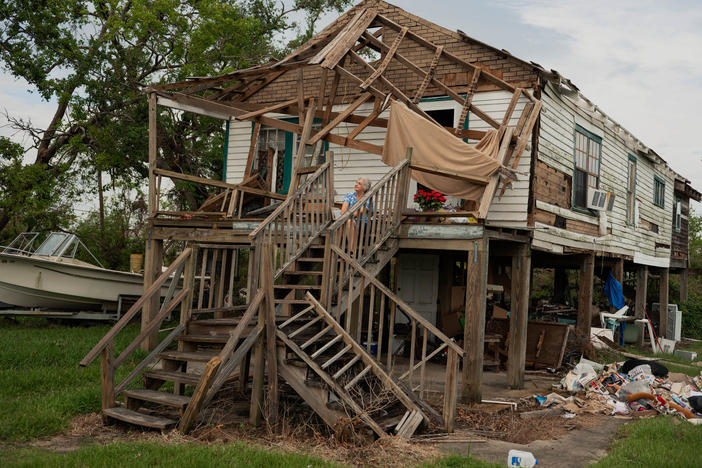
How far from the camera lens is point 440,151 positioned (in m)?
10.0

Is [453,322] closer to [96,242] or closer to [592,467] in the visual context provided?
[592,467]

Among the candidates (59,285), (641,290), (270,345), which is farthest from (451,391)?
(641,290)

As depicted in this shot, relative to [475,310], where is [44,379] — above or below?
below

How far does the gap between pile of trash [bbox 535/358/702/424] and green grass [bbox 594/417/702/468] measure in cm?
78

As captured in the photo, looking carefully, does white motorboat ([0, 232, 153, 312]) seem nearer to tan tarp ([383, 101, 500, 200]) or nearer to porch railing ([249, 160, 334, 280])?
porch railing ([249, 160, 334, 280])

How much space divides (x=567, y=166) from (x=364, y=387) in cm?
782

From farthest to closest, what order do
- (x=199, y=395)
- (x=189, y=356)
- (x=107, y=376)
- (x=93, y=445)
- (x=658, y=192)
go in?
(x=658, y=192)
(x=189, y=356)
(x=107, y=376)
(x=199, y=395)
(x=93, y=445)

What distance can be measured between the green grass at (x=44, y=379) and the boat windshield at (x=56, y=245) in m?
2.12

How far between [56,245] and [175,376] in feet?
34.3

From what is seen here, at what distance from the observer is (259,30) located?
869 inches

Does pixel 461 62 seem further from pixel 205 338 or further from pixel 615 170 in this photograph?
pixel 205 338

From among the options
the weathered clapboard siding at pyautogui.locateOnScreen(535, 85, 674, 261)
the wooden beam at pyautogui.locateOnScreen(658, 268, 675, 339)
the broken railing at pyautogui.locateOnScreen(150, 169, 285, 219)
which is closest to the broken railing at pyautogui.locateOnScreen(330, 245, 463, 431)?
the broken railing at pyautogui.locateOnScreen(150, 169, 285, 219)

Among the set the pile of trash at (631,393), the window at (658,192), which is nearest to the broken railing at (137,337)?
the pile of trash at (631,393)

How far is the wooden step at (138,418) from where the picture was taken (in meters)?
6.63
